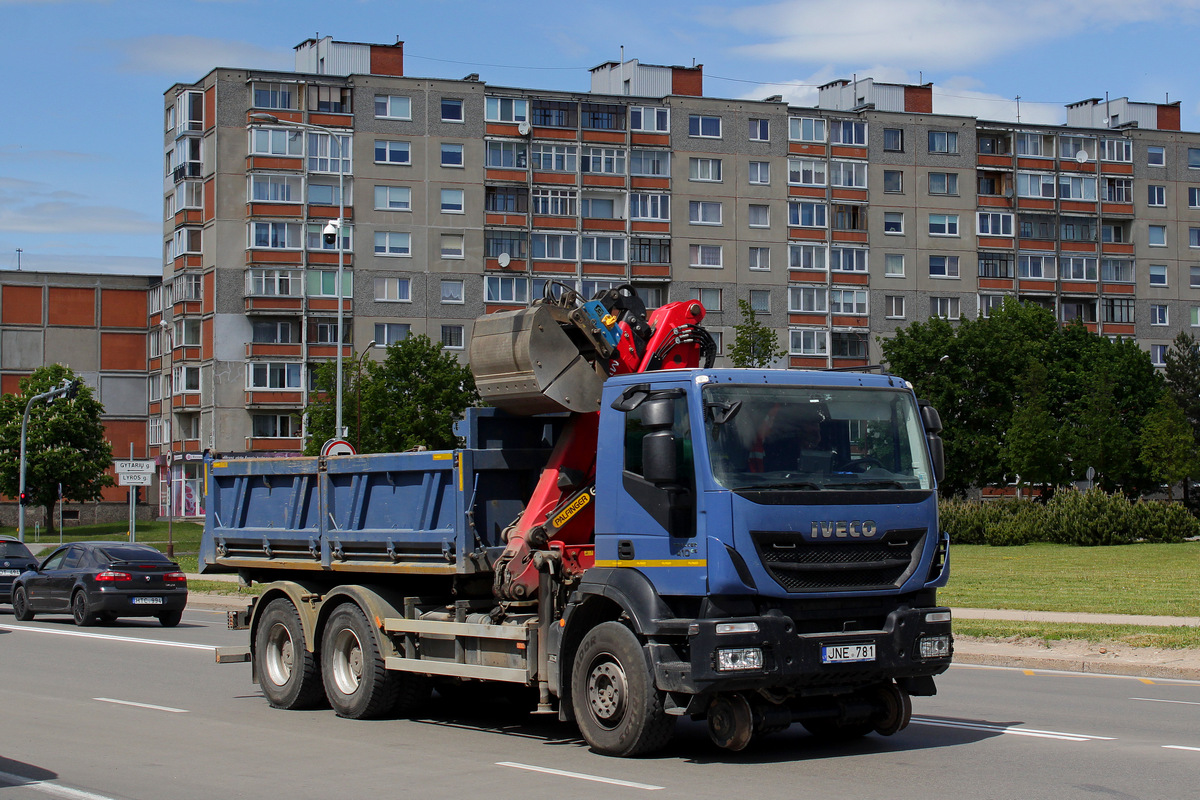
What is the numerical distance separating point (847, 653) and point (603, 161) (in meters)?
70.3

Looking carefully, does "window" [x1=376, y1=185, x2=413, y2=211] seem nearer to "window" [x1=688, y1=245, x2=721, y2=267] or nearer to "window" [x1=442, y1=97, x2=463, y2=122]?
"window" [x1=442, y1=97, x2=463, y2=122]

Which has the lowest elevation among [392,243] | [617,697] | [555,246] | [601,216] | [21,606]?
[21,606]

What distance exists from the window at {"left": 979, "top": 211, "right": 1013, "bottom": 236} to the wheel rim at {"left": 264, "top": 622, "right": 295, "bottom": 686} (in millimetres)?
76959

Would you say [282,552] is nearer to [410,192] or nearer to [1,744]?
[1,744]

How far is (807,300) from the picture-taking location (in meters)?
81.7

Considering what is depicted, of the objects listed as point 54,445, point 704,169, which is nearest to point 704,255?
point 704,169

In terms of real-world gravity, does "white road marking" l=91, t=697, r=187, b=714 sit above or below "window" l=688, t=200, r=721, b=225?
below

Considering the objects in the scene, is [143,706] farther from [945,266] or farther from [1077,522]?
[945,266]

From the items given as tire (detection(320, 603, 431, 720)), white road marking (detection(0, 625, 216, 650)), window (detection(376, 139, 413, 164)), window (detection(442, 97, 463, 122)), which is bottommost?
white road marking (detection(0, 625, 216, 650))

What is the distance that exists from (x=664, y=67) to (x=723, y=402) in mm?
74631

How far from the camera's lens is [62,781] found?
9375mm

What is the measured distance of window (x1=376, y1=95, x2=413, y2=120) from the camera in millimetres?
75625

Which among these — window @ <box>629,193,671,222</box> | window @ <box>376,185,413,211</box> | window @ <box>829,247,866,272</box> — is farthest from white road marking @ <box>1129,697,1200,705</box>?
window @ <box>829,247,866,272</box>

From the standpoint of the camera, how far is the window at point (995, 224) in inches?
3344
